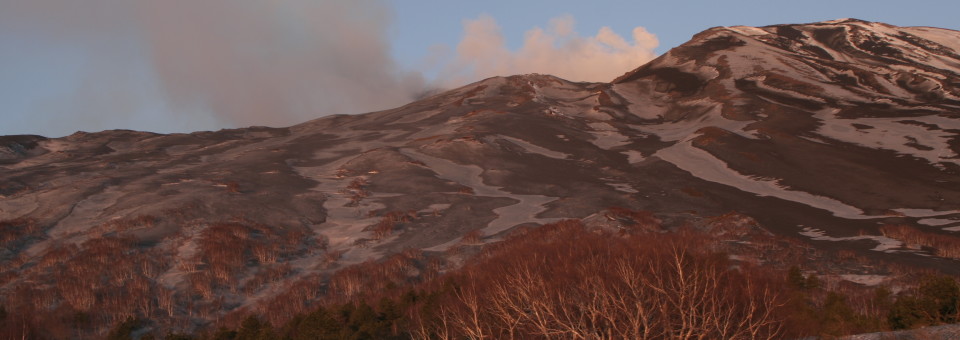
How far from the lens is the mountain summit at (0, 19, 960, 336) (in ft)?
142

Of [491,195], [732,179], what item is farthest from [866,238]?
[491,195]

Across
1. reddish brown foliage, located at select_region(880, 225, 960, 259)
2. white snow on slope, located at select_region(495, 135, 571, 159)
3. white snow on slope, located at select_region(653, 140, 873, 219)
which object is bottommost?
reddish brown foliage, located at select_region(880, 225, 960, 259)

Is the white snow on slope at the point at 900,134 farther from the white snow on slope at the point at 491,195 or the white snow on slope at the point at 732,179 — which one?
the white snow on slope at the point at 491,195

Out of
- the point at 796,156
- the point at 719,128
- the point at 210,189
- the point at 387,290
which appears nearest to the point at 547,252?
the point at 387,290

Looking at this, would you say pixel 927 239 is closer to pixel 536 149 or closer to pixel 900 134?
pixel 536 149

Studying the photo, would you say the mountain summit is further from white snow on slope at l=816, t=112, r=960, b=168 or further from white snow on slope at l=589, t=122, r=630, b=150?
white snow on slope at l=589, t=122, r=630, b=150

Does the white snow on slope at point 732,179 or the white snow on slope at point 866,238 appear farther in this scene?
the white snow on slope at point 732,179

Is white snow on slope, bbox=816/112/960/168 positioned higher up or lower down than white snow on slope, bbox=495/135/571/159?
lower down

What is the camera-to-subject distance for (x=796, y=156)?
253ft

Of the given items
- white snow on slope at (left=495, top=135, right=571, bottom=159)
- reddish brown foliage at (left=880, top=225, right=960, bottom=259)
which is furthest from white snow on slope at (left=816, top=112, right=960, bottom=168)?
white snow on slope at (left=495, top=135, right=571, bottom=159)

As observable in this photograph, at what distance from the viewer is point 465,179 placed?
232 ft

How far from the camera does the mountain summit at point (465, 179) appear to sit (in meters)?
43.4

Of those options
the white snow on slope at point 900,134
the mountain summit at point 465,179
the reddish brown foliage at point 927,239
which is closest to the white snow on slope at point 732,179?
the mountain summit at point 465,179

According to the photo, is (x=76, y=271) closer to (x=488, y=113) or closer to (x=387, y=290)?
(x=387, y=290)
